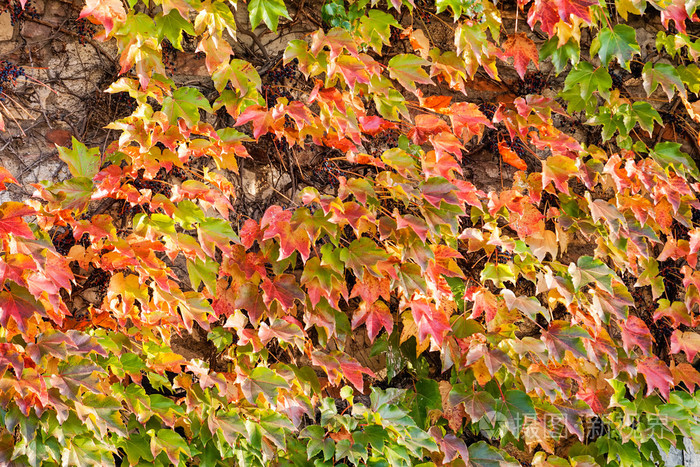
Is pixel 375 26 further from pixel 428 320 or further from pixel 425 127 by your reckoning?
pixel 428 320

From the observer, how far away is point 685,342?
231 centimetres

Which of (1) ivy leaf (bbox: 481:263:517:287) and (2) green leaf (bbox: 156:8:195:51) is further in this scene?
(1) ivy leaf (bbox: 481:263:517:287)

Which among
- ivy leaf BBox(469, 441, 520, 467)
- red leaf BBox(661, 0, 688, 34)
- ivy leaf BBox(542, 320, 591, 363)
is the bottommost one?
ivy leaf BBox(469, 441, 520, 467)

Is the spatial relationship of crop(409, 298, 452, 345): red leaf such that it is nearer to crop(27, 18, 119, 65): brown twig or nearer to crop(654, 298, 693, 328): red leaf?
crop(654, 298, 693, 328): red leaf

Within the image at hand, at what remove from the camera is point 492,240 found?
2.03m

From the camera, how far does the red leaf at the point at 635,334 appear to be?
223 cm

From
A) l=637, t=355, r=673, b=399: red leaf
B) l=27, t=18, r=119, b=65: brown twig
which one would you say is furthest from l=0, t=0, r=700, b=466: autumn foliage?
l=27, t=18, r=119, b=65: brown twig

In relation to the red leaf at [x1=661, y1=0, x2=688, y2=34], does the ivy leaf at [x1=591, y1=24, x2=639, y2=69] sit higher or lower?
lower

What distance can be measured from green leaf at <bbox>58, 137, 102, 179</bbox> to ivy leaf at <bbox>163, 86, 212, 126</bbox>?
0.84 ft

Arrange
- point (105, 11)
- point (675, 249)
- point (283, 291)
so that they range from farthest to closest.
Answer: point (675, 249)
point (283, 291)
point (105, 11)

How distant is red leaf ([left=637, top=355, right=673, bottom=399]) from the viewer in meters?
2.26

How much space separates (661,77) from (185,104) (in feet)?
5.56

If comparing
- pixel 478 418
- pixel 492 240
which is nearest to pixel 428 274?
pixel 492 240

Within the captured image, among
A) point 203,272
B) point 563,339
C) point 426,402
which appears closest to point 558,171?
point 563,339
